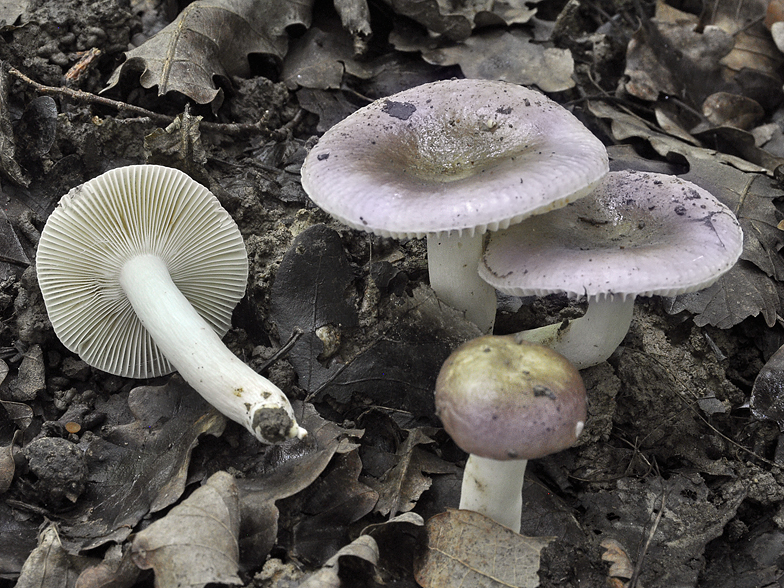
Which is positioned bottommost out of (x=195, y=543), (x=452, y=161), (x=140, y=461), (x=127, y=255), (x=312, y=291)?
(x=140, y=461)

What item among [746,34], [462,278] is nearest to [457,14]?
[462,278]

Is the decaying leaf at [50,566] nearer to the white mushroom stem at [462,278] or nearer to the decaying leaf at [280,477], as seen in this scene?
the decaying leaf at [280,477]

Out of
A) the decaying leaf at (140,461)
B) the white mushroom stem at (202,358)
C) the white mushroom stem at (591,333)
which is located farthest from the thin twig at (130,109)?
the white mushroom stem at (591,333)

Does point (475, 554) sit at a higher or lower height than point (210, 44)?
lower

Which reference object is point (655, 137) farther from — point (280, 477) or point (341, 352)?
point (280, 477)

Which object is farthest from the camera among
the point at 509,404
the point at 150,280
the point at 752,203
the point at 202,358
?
the point at 752,203

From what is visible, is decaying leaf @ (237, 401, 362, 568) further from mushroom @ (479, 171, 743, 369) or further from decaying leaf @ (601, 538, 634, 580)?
decaying leaf @ (601, 538, 634, 580)
